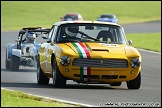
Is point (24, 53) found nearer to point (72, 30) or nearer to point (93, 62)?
point (72, 30)

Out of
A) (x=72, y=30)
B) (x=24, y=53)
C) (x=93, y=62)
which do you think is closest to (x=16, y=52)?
(x=24, y=53)

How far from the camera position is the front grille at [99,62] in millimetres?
14203

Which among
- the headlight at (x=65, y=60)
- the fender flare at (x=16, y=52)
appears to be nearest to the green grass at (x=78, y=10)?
the fender flare at (x=16, y=52)

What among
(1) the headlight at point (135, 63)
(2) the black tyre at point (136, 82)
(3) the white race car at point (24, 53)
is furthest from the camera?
(3) the white race car at point (24, 53)

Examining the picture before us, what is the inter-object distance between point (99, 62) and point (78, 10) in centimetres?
7820

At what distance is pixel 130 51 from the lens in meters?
14.6

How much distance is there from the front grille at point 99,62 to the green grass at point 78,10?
57.2 metres

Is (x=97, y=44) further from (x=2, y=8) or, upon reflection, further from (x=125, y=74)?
(x=2, y=8)

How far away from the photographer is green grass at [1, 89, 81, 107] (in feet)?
32.5

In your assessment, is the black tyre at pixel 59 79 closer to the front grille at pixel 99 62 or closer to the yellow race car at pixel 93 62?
the yellow race car at pixel 93 62

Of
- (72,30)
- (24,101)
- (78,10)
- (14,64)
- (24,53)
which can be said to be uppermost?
(78,10)

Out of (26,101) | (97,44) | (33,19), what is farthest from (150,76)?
(33,19)

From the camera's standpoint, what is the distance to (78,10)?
9219 centimetres

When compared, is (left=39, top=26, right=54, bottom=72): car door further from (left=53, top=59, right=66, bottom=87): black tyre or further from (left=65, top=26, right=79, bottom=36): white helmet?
(left=53, top=59, right=66, bottom=87): black tyre
